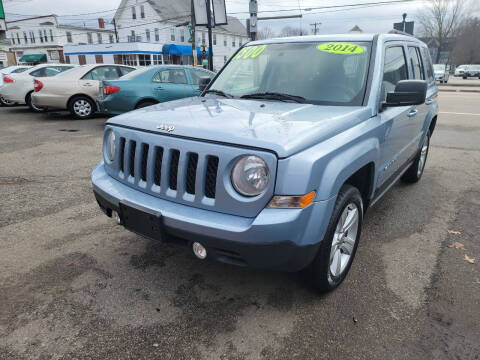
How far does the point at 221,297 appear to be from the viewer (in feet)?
8.70

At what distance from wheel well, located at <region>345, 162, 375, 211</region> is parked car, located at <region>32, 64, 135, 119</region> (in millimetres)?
9055

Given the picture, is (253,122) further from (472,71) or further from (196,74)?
(472,71)

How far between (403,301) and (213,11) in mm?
15020

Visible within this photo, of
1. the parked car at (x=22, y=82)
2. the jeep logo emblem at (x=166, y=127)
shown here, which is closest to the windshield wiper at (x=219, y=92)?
the jeep logo emblem at (x=166, y=127)

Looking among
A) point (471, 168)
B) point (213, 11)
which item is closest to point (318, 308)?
point (471, 168)

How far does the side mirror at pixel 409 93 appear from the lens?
2779mm

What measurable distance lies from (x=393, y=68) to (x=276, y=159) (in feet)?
7.06

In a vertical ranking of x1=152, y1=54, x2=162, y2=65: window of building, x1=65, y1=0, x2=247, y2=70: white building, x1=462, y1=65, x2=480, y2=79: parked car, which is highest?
x1=65, y1=0, x2=247, y2=70: white building

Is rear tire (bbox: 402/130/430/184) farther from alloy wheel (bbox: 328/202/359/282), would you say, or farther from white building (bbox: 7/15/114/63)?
white building (bbox: 7/15/114/63)

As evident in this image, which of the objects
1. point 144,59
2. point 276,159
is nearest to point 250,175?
point 276,159

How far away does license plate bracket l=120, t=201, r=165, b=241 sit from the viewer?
225 cm

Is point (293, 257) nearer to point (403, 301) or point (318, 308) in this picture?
point (318, 308)

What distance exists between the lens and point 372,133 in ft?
9.04

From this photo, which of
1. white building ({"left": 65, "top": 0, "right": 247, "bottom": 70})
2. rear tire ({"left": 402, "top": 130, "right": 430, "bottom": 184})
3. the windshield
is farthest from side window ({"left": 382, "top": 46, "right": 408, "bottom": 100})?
white building ({"left": 65, "top": 0, "right": 247, "bottom": 70})
